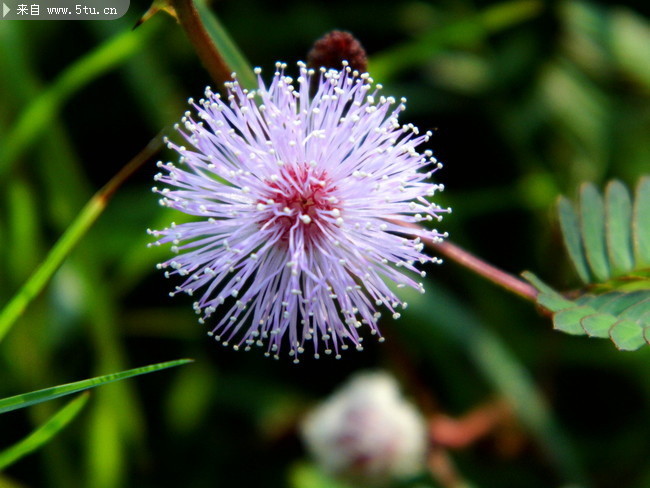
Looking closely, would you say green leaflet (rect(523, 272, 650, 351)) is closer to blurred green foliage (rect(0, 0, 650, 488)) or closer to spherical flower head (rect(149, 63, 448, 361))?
spherical flower head (rect(149, 63, 448, 361))

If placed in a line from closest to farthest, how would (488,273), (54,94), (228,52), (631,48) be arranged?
(488,273) → (228,52) → (54,94) → (631,48)

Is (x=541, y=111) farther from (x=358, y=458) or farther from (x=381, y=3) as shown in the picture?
(x=358, y=458)

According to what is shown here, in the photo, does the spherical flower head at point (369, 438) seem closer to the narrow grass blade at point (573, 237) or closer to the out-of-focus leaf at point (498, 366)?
the out-of-focus leaf at point (498, 366)

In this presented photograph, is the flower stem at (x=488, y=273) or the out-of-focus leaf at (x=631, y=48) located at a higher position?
the out-of-focus leaf at (x=631, y=48)

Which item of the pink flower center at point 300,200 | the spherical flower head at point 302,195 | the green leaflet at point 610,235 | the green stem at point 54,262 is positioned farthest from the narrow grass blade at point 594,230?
the green stem at point 54,262

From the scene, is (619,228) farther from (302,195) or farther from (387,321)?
(387,321)

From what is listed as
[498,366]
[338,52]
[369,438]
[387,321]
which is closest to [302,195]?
[338,52]
